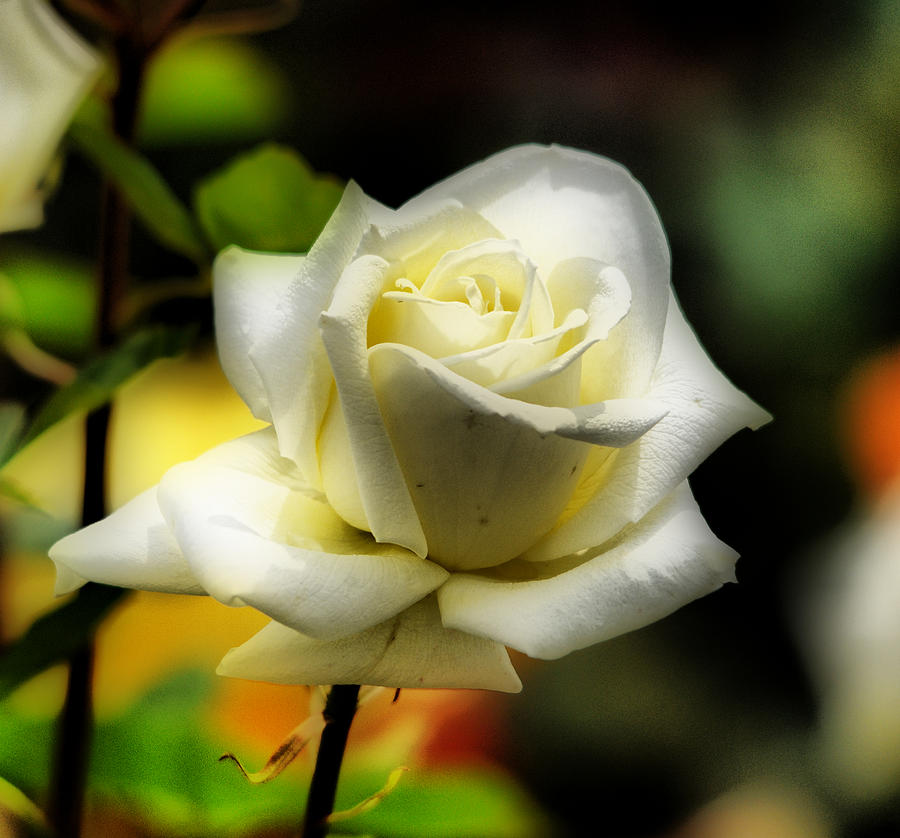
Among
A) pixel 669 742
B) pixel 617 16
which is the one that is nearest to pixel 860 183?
pixel 617 16

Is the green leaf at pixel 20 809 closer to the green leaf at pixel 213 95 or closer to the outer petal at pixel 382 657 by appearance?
the outer petal at pixel 382 657

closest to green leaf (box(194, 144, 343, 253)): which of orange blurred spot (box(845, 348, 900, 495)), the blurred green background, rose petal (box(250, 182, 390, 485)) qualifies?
the blurred green background

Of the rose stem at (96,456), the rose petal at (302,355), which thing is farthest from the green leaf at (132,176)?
the rose petal at (302,355)

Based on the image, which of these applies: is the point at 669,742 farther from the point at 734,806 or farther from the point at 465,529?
the point at 465,529

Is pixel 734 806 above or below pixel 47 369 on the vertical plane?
below

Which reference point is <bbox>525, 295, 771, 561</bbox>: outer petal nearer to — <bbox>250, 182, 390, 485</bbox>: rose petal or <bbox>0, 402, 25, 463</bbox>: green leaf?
<bbox>250, 182, 390, 485</bbox>: rose petal

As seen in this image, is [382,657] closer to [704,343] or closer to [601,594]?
[601,594]

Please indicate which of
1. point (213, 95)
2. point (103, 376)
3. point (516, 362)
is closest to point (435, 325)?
point (516, 362)
